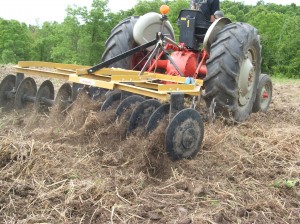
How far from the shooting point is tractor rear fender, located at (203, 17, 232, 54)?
188 inches

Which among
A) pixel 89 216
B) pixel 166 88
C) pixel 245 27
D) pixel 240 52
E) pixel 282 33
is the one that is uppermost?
pixel 282 33

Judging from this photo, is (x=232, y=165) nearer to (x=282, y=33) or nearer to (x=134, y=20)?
(x=134, y=20)

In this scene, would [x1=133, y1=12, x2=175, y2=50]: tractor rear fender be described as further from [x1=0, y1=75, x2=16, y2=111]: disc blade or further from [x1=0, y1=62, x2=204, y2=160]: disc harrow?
[x1=0, y1=75, x2=16, y2=111]: disc blade

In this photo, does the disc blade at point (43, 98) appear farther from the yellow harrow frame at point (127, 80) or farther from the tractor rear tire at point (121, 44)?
the tractor rear tire at point (121, 44)

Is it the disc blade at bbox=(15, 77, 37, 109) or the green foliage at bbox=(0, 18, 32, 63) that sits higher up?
the green foliage at bbox=(0, 18, 32, 63)

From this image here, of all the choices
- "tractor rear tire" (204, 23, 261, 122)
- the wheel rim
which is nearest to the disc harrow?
"tractor rear tire" (204, 23, 261, 122)

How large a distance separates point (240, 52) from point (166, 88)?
1.57 meters

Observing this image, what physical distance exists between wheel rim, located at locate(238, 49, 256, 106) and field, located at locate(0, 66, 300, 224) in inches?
24.5

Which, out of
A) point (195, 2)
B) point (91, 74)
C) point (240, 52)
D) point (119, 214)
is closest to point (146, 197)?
point (119, 214)

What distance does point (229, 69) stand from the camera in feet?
14.7

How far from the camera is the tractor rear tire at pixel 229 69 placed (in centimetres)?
448

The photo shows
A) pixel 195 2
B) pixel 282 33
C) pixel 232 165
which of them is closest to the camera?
pixel 232 165

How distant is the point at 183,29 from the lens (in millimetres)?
5297

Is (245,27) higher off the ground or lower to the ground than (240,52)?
higher
